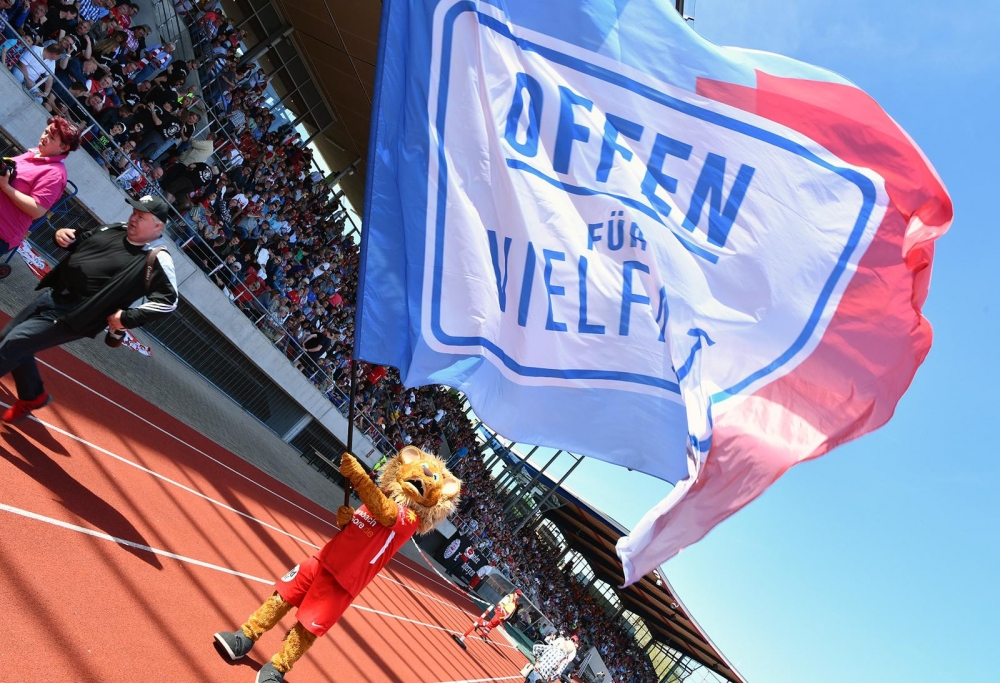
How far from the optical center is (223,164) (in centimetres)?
1609

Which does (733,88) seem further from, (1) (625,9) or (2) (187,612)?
(2) (187,612)

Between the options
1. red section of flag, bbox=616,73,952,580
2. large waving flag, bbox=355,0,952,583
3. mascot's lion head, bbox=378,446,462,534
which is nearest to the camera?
red section of flag, bbox=616,73,952,580

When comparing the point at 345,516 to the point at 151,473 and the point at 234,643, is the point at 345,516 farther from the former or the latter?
the point at 151,473

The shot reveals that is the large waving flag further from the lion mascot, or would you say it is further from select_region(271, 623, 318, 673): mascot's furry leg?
select_region(271, 623, 318, 673): mascot's furry leg

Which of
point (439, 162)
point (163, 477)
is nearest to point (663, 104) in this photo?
point (439, 162)

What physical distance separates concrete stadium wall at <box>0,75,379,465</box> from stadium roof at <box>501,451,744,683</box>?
16.1 m

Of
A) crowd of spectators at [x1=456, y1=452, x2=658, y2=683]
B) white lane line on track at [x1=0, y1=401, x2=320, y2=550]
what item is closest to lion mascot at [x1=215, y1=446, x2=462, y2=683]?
white lane line on track at [x1=0, y1=401, x2=320, y2=550]

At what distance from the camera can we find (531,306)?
5.23 meters

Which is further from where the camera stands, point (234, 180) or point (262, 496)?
point (234, 180)

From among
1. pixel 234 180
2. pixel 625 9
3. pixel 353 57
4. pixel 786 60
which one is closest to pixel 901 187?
pixel 786 60

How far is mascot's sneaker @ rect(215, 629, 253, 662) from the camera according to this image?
17.2 feet

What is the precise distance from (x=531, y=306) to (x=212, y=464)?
23.1 feet

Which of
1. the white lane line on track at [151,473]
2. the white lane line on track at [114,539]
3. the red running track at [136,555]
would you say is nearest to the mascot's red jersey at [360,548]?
the red running track at [136,555]

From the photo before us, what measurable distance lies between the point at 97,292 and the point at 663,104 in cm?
405
